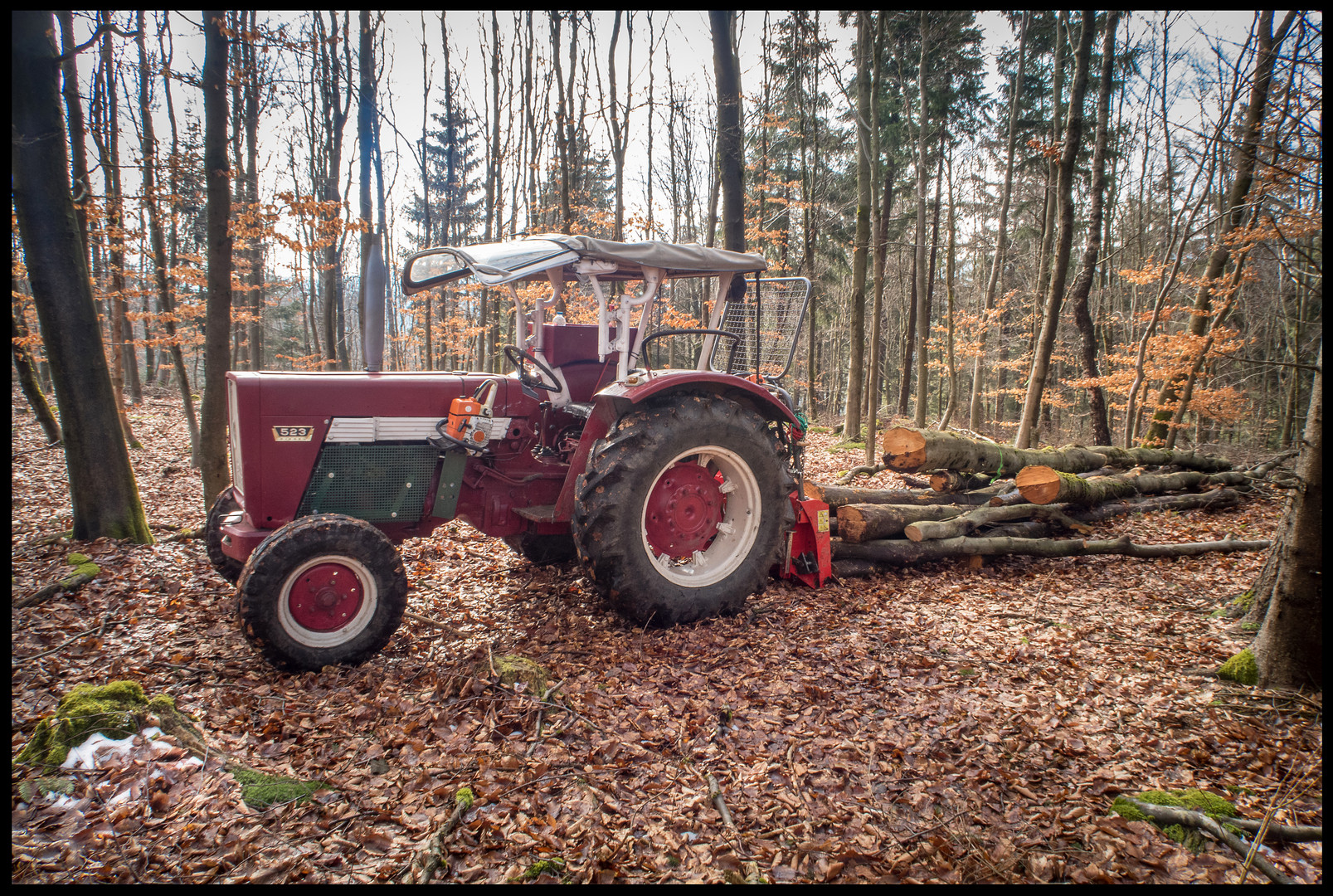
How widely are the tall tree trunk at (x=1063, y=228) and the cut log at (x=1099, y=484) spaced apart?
1924 mm

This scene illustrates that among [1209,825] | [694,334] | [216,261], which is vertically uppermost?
[216,261]

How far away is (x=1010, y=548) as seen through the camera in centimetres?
495

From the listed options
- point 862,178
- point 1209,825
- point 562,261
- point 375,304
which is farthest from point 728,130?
point 1209,825

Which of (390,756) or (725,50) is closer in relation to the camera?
(390,756)

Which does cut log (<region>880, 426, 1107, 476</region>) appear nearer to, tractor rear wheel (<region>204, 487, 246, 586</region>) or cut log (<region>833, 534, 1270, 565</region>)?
cut log (<region>833, 534, 1270, 565</region>)

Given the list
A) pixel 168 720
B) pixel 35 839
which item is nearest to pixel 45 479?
pixel 168 720

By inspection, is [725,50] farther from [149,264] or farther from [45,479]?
[149,264]

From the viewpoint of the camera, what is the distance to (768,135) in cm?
1510

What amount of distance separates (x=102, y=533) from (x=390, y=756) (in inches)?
153

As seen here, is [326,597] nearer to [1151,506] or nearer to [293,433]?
[293,433]

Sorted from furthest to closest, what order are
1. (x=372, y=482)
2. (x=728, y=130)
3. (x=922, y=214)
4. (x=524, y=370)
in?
(x=922, y=214), (x=728, y=130), (x=524, y=370), (x=372, y=482)

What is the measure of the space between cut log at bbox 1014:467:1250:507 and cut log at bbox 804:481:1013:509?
0.31 metres

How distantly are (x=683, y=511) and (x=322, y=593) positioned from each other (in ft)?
6.59

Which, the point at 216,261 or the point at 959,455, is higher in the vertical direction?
the point at 216,261
